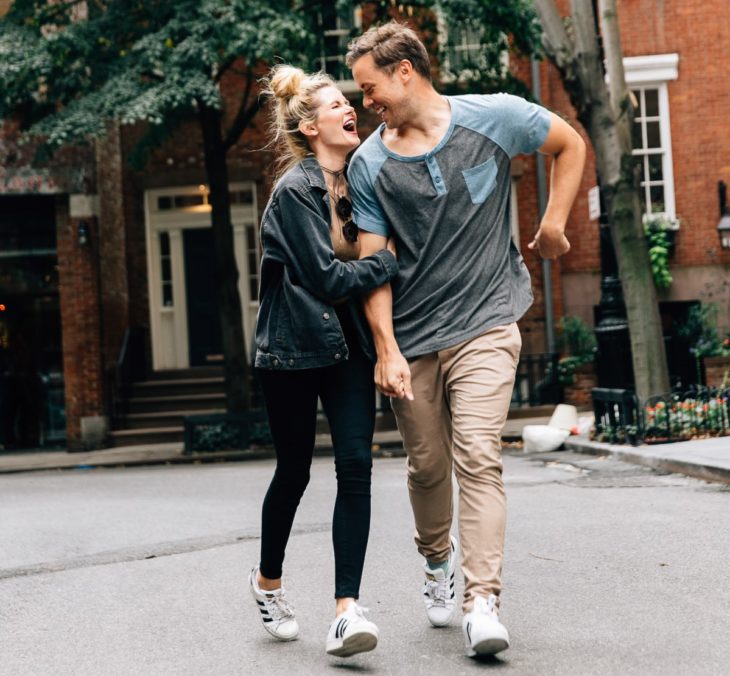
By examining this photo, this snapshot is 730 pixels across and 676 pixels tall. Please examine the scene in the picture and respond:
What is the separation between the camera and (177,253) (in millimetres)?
20062

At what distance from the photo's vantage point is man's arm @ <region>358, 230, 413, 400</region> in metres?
3.95

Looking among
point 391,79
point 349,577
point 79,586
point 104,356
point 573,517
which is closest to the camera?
point 349,577

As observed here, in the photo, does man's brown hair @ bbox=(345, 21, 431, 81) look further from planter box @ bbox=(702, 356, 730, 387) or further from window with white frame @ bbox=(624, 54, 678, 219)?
window with white frame @ bbox=(624, 54, 678, 219)

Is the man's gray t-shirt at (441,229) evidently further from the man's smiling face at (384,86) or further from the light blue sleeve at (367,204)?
the man's smiling face at (384,86)

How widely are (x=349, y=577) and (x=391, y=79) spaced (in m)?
1.75

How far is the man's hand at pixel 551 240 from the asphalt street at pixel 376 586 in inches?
54.6

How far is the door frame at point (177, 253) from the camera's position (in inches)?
782

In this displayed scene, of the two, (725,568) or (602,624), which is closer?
(602,624)

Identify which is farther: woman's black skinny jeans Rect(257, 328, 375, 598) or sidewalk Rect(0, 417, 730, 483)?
sidewalk Rect(0, 417, 730, 483)

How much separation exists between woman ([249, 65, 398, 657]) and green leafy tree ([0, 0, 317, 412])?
8954 mm

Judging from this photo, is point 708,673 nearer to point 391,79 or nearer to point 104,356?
point 391,79

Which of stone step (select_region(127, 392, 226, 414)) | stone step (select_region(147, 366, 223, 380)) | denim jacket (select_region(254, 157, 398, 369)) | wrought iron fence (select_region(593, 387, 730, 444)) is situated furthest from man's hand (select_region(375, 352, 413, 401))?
stone step (select_region(147, 366, 223, 380))

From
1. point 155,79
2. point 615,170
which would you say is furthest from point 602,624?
point 155,79

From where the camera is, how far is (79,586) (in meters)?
5.61
